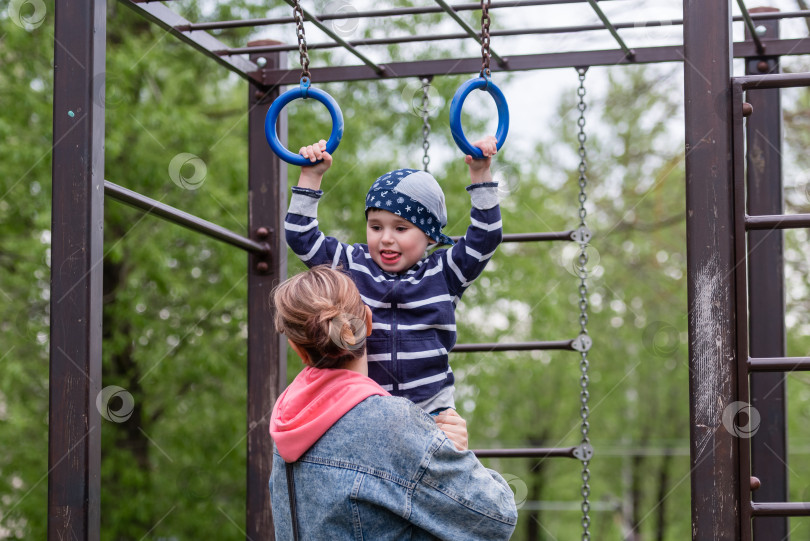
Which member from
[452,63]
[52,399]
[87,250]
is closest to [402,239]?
[87,250]

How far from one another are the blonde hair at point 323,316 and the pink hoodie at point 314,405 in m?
0.04

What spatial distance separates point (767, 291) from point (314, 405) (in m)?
2.47

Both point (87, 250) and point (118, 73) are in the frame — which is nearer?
point (87, 250)

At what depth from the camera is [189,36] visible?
3562mm

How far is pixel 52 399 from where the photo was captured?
241 centimetres

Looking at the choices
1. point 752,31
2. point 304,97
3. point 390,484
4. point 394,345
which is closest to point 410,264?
point 394,345

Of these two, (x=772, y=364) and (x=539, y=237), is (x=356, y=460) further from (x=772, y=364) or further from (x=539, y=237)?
(x=539, y=237)

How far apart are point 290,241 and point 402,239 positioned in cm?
29

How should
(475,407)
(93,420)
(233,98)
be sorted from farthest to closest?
(233,98)
(475,407)
(93,420)

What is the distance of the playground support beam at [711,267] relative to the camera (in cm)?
237

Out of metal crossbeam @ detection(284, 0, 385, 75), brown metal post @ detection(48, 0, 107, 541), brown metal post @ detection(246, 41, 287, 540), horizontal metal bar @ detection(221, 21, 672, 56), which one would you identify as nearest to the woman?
brown metal post @ detection(48, 0, 107, 541)

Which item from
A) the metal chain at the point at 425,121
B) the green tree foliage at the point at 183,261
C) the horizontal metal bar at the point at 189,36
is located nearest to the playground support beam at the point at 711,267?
the metal chain at the point at 425,121

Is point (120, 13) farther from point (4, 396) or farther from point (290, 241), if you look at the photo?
point (290, 241)

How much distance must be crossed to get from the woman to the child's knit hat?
44 cm
